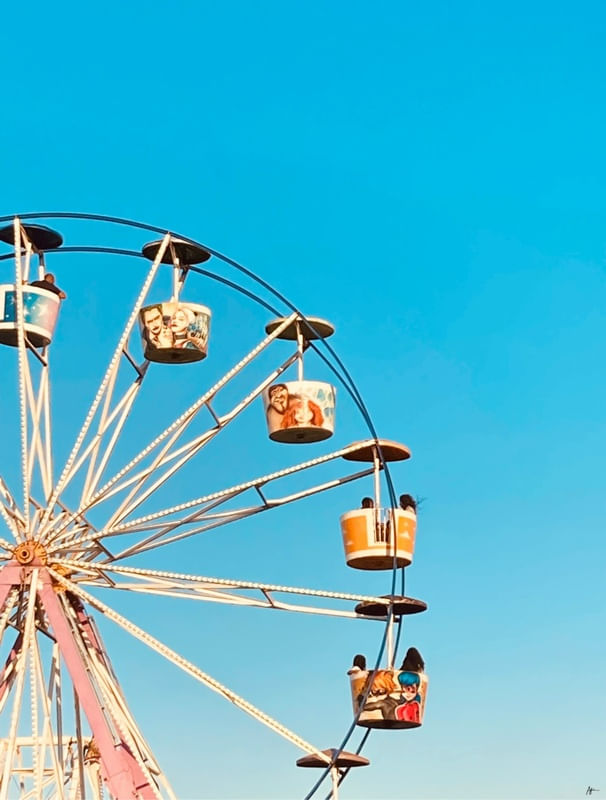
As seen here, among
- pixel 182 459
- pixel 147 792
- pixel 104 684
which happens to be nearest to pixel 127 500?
pixel 182 459

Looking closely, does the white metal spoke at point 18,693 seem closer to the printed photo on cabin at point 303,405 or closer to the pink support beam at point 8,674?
the pink support beam at point 8,674

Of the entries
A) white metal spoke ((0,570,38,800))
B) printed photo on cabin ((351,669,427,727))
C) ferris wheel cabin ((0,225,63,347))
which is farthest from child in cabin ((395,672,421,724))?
ferris wheel cabin ((0,225,63,347))

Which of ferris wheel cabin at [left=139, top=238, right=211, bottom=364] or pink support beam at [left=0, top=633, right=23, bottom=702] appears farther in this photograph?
ferris wheel cabin at [left=139, top=238, right=211, bottom=364]

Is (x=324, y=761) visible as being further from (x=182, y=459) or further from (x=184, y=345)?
(x=184, y=345)

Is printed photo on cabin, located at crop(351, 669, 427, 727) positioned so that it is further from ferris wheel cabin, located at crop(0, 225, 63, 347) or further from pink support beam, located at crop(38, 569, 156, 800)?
ferris wheel cabin, located at crop(0, 225, 63, 347)

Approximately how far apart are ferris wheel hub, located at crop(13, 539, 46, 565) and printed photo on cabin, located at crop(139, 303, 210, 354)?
2.84m

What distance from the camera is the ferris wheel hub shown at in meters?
18.2

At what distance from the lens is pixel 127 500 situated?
62.5 ft

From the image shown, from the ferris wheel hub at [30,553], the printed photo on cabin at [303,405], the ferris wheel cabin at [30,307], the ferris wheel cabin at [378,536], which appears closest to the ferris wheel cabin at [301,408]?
the printed photo on cabin at [303,405]

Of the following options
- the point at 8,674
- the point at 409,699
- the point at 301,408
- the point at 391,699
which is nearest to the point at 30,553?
the point at 8,674

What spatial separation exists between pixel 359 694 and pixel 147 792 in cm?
308

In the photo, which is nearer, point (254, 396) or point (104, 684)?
point (104, 684)

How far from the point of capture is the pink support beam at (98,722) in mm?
17016

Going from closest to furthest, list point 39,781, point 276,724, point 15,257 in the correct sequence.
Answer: point 39,781, point 276,724, point 15,257
